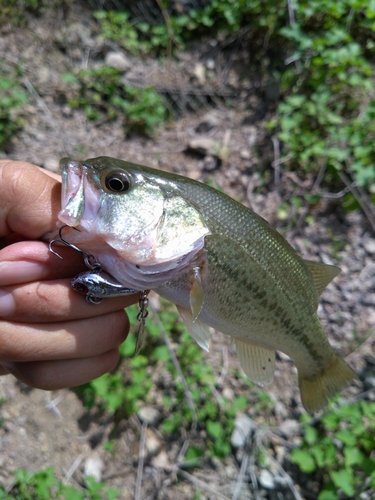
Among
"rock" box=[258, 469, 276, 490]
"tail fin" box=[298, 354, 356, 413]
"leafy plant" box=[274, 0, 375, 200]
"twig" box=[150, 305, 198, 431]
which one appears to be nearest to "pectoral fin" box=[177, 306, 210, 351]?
"tail fin" box=[298, 354, 356, 413]

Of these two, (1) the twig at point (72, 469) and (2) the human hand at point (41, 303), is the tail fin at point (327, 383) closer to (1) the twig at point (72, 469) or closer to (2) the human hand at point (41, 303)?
(2) the human hand at point (41, 303)

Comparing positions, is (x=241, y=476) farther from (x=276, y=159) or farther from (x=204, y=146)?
(x=204, y=146)

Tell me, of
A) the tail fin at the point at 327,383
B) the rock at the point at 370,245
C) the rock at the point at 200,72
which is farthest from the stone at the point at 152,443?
the rock at the point at 200,72

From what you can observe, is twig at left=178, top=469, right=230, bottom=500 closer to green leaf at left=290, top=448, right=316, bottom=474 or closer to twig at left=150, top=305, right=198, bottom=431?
twig at left=150, top=305, right=198, bottom=431

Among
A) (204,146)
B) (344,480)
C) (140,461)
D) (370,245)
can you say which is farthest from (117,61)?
(344,480)

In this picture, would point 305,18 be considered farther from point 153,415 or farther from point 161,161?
point 153,415

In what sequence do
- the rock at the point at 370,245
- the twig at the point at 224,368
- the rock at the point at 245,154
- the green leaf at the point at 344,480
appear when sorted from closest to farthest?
the green leaf at the point at 344,480 → the twig at the point at 224,368 → the rock at the point at 370,245 → the rock at the point at 245,154
